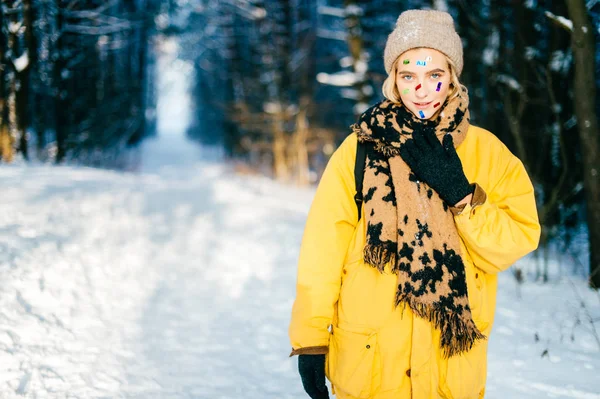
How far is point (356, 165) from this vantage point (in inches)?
68.7

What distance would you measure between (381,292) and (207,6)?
814 inches

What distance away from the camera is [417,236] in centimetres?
165

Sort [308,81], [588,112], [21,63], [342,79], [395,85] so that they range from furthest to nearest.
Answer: [308,81] → [342,79] → [21,63] → [588,112] → [395,85]

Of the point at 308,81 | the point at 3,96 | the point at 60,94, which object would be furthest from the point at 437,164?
the point at 308,81

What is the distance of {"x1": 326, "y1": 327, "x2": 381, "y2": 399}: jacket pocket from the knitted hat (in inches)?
45.7

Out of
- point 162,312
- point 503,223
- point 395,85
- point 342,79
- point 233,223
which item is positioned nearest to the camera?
point 503,223

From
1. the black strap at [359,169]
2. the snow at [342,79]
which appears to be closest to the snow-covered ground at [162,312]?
the black strap at [359,169]

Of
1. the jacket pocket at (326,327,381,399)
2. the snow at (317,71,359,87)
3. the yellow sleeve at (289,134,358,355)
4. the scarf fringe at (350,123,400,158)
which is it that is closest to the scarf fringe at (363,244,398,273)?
the yellow sleeve at (289,134,358,355)

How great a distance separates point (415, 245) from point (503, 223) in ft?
1.08

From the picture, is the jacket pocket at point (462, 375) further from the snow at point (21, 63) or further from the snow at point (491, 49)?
the snow at point (21, 63)

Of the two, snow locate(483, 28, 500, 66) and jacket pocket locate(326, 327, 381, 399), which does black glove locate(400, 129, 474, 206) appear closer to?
jacket pocket locate(326, 327, 381, 399)

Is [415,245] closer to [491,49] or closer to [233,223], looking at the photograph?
[233,223]

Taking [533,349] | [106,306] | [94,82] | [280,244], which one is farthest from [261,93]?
[533,349]

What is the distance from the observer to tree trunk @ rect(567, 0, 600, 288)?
4273mm
